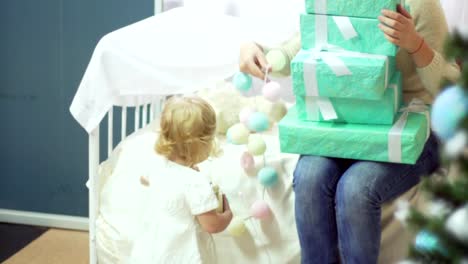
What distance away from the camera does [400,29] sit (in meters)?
1.51

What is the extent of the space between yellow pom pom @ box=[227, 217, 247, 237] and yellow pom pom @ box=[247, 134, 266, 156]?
0.17 metres

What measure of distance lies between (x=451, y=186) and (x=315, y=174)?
93 cm

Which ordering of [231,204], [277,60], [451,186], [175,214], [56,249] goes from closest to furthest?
1. [451,186]
2. [175,214]
3. [277,60]
4. [231,204]
5. [56,249]

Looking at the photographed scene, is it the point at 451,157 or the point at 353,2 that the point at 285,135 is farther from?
the point at 451,157

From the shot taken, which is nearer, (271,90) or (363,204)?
(363,204)

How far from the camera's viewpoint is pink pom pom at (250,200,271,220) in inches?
71.7

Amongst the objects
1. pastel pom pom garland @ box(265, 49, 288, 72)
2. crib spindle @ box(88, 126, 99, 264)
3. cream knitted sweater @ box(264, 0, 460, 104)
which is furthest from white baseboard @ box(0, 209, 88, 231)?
cream knitted sweater @ box(264, 0, 460, 104)

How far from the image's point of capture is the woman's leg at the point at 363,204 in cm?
154

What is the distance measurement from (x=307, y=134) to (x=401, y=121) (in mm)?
204

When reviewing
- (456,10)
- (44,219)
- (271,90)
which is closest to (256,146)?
(271,90)

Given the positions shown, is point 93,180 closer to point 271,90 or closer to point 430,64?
point 271,90

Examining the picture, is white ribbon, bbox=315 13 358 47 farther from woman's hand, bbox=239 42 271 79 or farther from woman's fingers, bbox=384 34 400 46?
woman's hand, bbox=239 42 271 79

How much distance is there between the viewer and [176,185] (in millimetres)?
1588

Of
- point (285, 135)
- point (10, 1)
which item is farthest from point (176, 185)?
point (10, 1)
